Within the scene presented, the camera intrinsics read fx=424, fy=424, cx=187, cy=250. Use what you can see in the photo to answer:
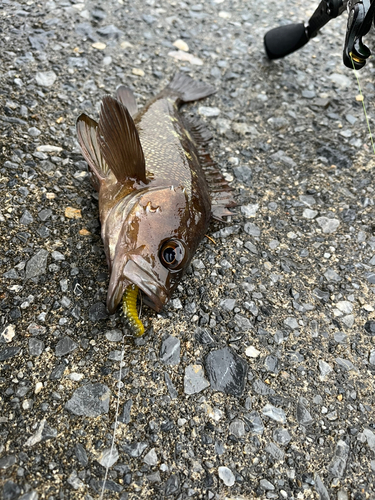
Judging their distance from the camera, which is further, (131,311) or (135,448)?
(131,311)

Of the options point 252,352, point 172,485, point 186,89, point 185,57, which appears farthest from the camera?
point 185,57

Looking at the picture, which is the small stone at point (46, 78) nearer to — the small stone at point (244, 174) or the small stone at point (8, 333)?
the small stone at point (244, 174)

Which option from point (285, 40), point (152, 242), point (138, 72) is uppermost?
point (285, 40)

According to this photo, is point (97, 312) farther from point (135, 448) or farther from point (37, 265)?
point (135, 448)

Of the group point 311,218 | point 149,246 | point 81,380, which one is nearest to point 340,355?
point 311,218

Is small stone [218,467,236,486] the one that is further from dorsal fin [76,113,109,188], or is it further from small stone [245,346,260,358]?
dorsal fin [76,113,109,188]

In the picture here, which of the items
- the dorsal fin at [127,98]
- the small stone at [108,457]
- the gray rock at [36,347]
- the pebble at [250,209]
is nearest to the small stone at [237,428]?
the small stone at [108,457]

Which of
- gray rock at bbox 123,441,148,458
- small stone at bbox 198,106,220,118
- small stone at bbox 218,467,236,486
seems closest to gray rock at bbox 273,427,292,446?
small stone at bbox 218,467,236,486

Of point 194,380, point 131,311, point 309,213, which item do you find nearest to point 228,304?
point 194,380
